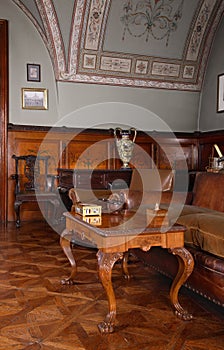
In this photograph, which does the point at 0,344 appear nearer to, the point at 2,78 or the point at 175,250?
the point at 175,250

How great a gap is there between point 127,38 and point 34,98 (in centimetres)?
155

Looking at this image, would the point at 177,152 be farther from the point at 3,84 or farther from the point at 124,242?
the point at 124,242

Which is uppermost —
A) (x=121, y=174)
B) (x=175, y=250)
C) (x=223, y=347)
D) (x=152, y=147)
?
(x=152, y=147)

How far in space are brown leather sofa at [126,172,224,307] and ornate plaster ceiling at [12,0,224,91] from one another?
9.42ft

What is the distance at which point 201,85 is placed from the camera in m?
6.36

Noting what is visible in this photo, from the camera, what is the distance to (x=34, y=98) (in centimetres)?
579

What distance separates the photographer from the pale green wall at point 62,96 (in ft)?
18.8

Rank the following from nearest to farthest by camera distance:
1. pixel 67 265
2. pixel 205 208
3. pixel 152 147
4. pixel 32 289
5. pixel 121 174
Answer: pixel 32 289 < pixel 205 208 < pixel 67 265 < pixel 121 174 < pixel 152 147

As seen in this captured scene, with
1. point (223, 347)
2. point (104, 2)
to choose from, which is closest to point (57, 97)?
point (104, 2)

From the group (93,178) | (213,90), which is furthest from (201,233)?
(213,90)

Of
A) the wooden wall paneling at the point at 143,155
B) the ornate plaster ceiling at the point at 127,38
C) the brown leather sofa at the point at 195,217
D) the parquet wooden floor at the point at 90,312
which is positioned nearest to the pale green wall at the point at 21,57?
the ornate plaster ceiling at the point at 127,38

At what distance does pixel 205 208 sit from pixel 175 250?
3.09 feet

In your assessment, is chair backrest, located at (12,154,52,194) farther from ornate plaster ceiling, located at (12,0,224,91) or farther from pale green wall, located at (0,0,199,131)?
ornate plaster ceiling, located at (12,0,224,91)

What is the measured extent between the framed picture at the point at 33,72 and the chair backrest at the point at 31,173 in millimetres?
1104
